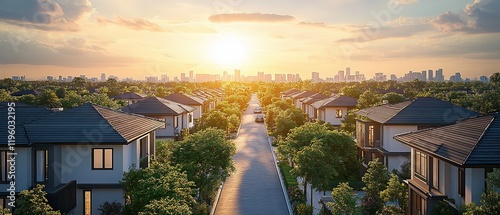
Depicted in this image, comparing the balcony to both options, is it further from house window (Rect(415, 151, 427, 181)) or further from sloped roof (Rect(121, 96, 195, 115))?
sloped roof (Rect(121, 96, 195, 115))

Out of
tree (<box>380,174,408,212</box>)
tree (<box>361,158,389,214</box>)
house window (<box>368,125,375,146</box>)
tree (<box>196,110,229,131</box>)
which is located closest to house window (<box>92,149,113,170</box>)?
tree (<box>361,158,389,214</box>)

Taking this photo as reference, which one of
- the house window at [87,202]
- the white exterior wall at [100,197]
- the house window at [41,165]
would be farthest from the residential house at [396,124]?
the house window at [41,165]

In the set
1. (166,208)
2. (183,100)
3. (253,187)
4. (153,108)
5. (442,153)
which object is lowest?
(253,187)

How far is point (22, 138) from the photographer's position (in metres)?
17.3

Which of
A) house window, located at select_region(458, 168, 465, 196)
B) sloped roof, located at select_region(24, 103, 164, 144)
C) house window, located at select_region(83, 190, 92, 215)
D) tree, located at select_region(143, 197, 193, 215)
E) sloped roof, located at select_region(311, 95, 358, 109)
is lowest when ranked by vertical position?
house window, located at select_region(83, 190, 92, 215)

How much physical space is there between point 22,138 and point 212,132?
8960mm

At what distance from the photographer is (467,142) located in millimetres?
15016

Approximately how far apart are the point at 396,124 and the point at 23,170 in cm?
2088

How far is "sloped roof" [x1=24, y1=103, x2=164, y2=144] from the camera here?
17.9 m

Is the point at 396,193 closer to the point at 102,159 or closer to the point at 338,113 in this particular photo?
the point at 102,159

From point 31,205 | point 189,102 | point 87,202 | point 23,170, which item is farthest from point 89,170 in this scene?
point 189,102

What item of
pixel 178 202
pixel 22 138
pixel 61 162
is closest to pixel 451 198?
pixel 178 202

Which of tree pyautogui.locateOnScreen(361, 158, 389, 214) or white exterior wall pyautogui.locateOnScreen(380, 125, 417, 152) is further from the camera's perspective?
white exterior wall pyautogui.locateOnScreen(380, 125, 417, 152)

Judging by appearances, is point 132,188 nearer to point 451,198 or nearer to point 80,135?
point 80,135
